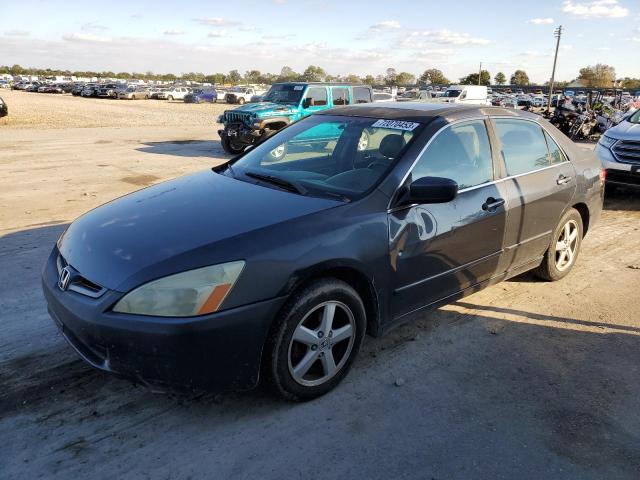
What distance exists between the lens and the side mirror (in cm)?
313

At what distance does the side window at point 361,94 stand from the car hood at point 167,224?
1086 cm

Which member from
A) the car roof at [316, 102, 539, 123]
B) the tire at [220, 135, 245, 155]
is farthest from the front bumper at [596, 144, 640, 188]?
the tire at [220, 135, 245, 155]

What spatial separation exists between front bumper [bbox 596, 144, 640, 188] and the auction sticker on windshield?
5.97m

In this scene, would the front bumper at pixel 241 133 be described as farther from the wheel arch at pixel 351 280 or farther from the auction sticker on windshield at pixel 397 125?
the wheel arch at pixel 351 280

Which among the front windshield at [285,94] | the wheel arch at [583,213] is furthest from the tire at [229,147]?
the wheel arch at [583,213]

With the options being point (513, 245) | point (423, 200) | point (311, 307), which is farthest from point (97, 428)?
point (513, 245)

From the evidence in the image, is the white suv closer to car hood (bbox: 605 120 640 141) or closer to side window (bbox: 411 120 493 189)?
car hood (bbox: 605 120 640 141)

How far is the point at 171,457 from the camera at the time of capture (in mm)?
2533

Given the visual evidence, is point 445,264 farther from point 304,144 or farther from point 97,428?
point 97,428

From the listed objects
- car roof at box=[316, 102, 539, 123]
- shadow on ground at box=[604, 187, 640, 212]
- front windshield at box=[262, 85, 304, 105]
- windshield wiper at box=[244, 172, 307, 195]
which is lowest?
shadow on ground at box=[604, 187, 640, 212]

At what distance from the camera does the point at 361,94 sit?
45.9 ft

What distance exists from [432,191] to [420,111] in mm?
998

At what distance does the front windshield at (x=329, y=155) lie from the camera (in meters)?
3.41

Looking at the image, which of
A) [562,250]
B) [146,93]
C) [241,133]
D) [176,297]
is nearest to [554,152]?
[562,250]
